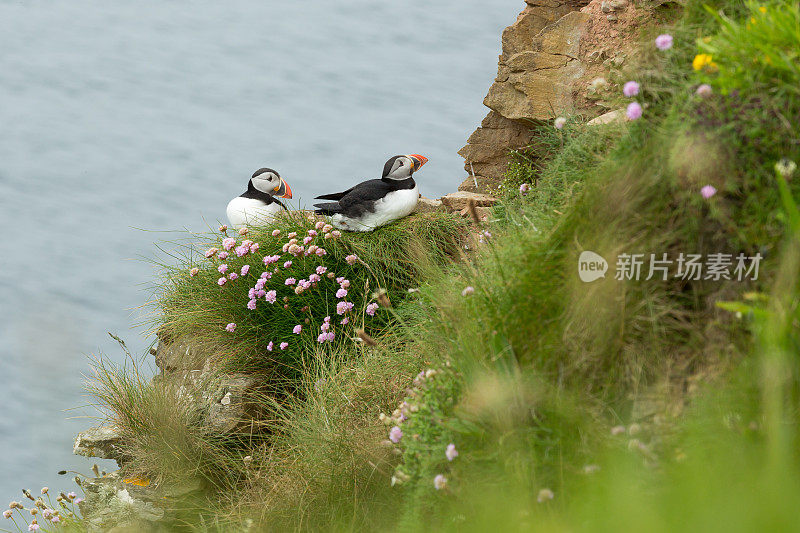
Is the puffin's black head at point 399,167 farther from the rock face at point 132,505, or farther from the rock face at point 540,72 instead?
the rock face at point 132,505

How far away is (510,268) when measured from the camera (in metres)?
3.60

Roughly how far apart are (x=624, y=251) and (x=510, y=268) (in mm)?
597

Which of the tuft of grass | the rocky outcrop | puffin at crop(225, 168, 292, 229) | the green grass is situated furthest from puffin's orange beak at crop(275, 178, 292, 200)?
the green grass

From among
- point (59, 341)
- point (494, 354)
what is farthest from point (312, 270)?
point (59, 341)

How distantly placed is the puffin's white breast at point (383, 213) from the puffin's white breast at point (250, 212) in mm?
835

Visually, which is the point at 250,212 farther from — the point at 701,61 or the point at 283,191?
the point at 701,61

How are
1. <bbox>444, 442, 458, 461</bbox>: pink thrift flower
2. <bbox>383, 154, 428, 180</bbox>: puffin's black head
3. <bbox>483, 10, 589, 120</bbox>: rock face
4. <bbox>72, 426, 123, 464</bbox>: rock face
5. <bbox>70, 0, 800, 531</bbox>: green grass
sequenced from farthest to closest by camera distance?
<bbox>483, 10, 589, 120</bbox>: rock face
<bbox>383, 154, 428, 180</bbox>: puffin's black head
<bbox>72, 426, 123, 464</bbox>: rock face
<bbox>444, 442, 458, 461</bbox>: pink thrift flower
<bbox>70, 0, 800, 531</bbox>: green grass

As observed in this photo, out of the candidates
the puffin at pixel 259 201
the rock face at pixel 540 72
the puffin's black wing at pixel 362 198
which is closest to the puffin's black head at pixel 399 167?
the puffin's black wing at pixel 362 198

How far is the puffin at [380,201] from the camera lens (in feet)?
23.3

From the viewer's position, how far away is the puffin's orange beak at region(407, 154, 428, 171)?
7.37 metres

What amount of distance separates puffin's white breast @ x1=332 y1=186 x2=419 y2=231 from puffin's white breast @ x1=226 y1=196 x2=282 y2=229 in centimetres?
83

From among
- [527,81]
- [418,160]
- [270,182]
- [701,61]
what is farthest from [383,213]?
[701,61]

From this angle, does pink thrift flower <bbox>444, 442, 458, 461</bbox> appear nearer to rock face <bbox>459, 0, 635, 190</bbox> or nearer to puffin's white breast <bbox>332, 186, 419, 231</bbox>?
puffin's white breast <bbox>332, 186, 419, 231</bbox>

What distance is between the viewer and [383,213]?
713 cm
